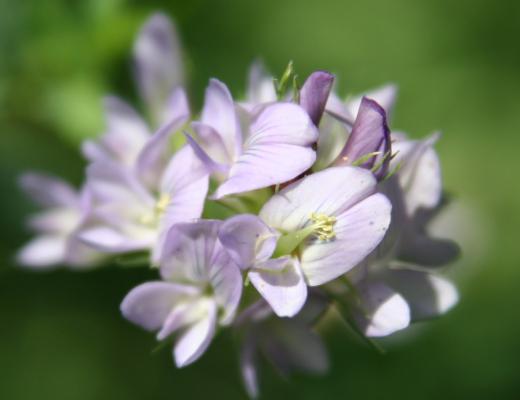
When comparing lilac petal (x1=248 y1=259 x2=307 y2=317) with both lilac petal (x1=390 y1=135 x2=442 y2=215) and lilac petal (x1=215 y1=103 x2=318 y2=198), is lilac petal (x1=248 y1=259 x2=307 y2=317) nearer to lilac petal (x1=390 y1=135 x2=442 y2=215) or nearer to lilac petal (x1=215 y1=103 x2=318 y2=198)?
lilac petal (x1=215 y1=103 x2=318 y2=198)

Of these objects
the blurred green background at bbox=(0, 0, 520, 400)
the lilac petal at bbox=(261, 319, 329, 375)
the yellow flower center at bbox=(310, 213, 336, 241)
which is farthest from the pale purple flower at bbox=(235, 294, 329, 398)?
the blurred green background at bbox=(0, 0, 520, 400)

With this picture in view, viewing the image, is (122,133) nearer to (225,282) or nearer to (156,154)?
(156,154)

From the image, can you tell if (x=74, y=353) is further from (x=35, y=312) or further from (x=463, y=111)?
(x=463, y=111)

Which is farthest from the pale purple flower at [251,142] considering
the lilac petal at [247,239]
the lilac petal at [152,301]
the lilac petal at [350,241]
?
the lilac petal at [152,301]

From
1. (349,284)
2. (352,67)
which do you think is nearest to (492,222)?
(352,67)

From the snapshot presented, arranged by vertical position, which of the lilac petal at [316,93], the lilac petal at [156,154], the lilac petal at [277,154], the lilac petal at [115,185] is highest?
the lilac petal at [316,93]

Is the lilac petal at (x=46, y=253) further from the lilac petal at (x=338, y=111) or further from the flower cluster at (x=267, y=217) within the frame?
the lilac petal at (x=338, y=111)

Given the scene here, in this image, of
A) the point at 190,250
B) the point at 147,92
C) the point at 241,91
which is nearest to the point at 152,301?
the point at 190,250
